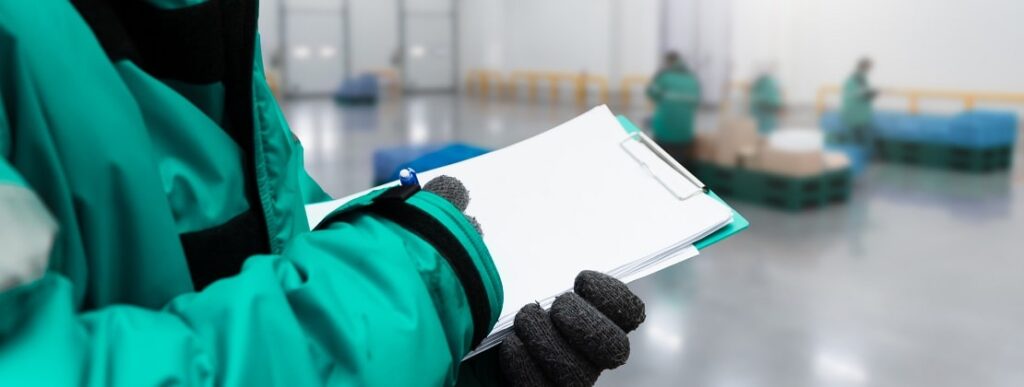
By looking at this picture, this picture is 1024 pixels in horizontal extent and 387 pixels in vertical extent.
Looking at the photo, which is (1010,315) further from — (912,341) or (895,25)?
(895,25)

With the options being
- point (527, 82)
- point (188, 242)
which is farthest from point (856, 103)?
point (527, 82)

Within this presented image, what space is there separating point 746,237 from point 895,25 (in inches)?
168

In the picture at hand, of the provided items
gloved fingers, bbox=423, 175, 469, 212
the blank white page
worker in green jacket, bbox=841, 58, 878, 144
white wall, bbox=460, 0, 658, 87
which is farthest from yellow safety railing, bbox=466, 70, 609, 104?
gloved fingers, bbox=423, 175, 469, 212

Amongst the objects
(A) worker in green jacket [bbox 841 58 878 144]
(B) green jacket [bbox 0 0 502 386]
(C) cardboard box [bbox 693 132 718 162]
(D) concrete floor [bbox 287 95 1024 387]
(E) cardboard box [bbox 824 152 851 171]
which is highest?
(B) green jacket [bbox 0 0 502 386]

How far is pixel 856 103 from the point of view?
7641 mm

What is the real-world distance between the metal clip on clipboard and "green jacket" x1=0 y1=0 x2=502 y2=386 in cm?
41

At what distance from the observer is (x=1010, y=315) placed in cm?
377

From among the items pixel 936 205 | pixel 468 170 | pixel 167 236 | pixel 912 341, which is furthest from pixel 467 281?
pixel 936 205

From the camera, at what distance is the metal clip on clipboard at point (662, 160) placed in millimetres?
1017

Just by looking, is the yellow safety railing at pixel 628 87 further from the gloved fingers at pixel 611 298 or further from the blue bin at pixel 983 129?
the gloved fingers at pixel 611 298

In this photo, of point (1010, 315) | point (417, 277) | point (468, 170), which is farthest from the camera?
point (1010, 315)

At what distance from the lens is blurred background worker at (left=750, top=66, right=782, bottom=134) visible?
274 inches

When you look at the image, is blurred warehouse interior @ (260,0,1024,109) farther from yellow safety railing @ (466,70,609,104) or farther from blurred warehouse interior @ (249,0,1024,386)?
yellow safety railing @ (466,70,609,104)

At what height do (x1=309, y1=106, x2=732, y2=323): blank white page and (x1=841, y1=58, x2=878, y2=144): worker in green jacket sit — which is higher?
(x1=309, y1=106, x2=732, y2=323): blank white page
